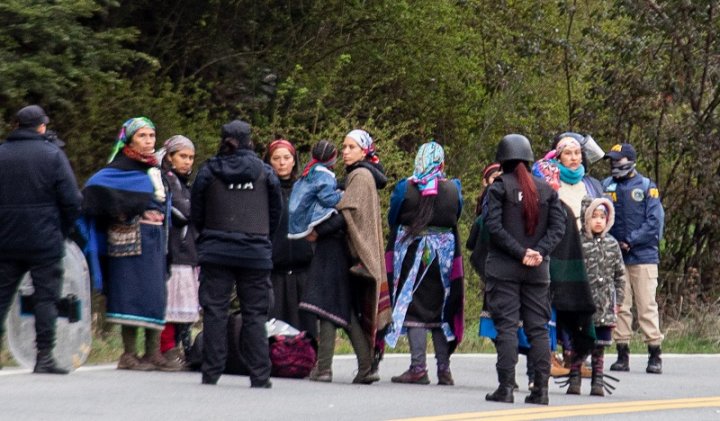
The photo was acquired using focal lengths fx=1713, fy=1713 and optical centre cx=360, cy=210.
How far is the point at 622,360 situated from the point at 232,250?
15.2 ft

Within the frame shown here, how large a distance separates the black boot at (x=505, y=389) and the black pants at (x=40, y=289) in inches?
123

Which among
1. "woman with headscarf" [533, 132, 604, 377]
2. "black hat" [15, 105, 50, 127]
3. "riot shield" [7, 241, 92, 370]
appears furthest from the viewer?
"woman with headscarf" [533, 132, 604, 377]

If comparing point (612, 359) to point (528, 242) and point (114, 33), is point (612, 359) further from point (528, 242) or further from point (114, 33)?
point (114, 33)

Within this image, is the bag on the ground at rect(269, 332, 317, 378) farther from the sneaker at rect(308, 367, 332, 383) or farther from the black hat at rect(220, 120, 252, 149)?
the black hat at rect(220, 120, 252, 149)

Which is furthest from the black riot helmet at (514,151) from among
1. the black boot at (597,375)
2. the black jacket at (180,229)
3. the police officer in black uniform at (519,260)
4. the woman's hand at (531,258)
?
the black jacket at (180,229)

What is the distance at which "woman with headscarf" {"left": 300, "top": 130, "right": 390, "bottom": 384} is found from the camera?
42.1ft

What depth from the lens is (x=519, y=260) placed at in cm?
1168

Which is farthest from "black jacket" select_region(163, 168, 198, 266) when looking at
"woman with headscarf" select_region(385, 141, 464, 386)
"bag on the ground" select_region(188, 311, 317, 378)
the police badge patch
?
the police badge patch

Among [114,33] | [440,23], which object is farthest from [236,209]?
[440,23]

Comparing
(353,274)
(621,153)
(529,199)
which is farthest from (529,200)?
(621,153)

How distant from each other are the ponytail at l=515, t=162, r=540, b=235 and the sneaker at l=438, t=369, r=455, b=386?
6.06 feet

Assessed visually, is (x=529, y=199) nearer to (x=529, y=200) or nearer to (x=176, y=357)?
(x=529, y=200)

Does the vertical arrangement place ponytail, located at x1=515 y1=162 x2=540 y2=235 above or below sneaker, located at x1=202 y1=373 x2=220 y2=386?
above

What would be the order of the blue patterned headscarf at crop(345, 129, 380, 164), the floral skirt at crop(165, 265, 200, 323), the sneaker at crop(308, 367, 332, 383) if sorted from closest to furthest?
the sneaker at crop(308, 367, 332, 383) < the blue patterned headscarf at crop(345, 129, 380, 164) < the floral skirt at crop(165, 265, 200, 323)
